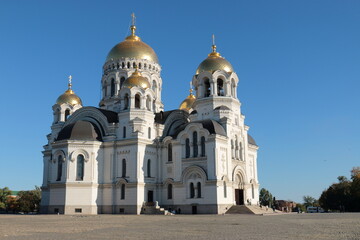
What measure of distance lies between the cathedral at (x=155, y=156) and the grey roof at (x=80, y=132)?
0.10 m

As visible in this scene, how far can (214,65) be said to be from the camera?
40.3m

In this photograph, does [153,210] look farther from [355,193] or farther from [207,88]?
[355,193]

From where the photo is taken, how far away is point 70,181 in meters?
37.5

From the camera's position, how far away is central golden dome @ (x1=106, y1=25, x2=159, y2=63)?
46.8 metres

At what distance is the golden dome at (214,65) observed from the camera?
132 ft

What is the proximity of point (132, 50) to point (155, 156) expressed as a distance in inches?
560

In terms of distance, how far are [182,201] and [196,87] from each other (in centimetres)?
1200

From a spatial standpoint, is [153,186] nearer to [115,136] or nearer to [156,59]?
[115,136]

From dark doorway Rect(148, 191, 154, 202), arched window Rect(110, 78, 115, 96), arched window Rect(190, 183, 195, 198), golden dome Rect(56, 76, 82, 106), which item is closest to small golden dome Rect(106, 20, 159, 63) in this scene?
arched window Rect(110, 78, 115, 96)

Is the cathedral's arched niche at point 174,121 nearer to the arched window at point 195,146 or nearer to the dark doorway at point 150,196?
the arched window at point 195,146

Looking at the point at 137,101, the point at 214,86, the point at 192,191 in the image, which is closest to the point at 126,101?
the point at 137,101

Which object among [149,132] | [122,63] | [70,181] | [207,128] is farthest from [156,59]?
[70,181]

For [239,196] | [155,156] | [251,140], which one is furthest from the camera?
[251,140]

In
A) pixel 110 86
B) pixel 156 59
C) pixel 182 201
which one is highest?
pixel 156 59
